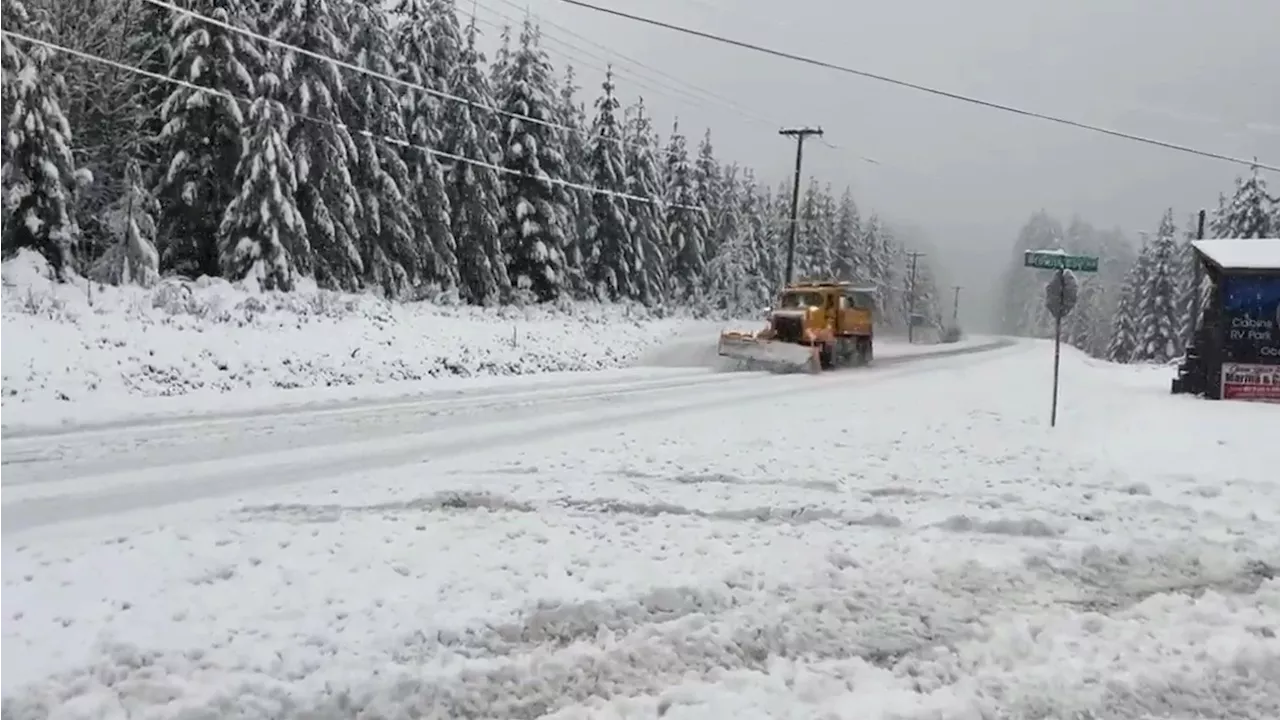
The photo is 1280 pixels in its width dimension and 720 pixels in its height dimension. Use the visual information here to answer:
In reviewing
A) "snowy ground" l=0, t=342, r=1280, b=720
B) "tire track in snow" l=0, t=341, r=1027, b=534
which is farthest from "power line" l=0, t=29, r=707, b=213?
"tire track in snow" l=0, t=341, r=1027, b=534

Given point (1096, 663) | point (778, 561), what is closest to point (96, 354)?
point (778, 561)

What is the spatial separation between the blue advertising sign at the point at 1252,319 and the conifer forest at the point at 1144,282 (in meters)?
2.76

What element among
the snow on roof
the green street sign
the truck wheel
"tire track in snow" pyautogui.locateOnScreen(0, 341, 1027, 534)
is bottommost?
Result: "tire track in snow" pyautogui.locateOnScreen(0, 341, 1027, 534)

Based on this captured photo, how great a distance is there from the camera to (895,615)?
19.7 feet

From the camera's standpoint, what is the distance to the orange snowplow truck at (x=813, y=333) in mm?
25406

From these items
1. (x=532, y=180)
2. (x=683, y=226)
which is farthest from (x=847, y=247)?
(x=532, y=180)

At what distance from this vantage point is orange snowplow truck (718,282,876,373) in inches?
1000

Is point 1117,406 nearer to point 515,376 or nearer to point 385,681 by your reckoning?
point 515,376

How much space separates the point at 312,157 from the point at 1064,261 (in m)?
26.5

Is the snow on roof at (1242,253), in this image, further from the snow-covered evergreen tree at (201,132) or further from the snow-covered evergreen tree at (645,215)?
the snow-covered evergreen tree at (645,215)

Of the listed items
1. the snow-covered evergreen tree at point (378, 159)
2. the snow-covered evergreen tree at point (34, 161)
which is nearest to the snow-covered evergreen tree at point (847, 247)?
A: the snow-covered evergreen tree at point (378, 159)

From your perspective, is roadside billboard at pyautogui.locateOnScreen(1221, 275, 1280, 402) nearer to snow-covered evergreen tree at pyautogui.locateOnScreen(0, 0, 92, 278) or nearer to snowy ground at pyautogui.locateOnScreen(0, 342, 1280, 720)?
snowy ground at pyautogui.locateOnScreen(0, 342, 1280, 720)

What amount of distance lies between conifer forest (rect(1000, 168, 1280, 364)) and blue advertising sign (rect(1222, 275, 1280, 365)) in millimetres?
2757

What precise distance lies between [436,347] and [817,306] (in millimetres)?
12046
